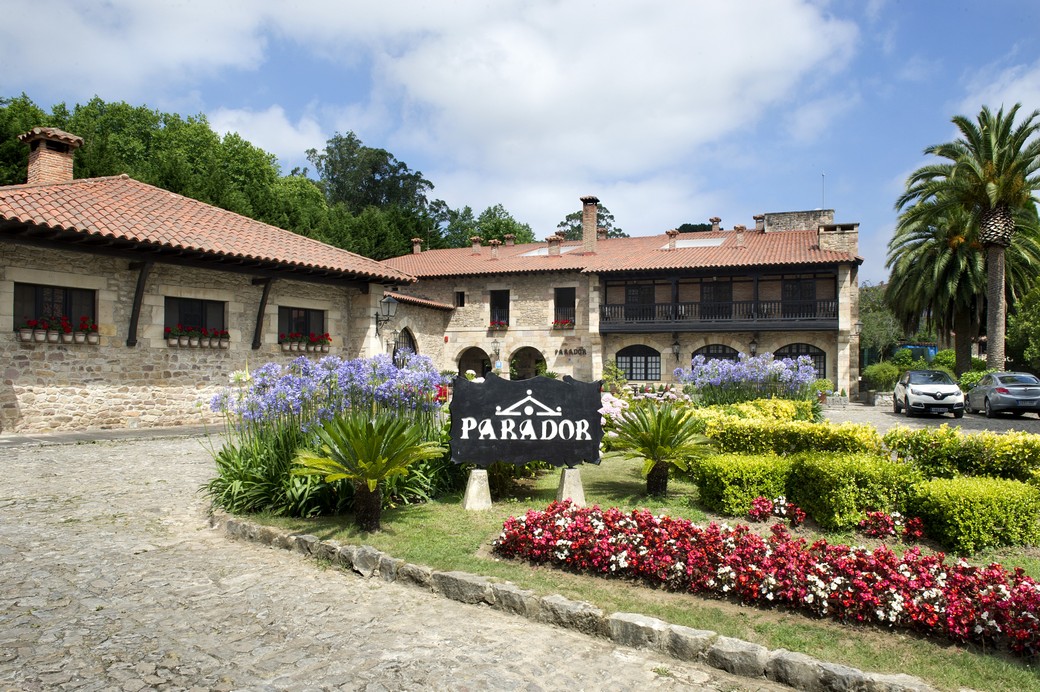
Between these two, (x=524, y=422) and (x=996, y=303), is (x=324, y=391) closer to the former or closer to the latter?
(x=524, y=422)

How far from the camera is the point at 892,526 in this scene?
5750 millimetres

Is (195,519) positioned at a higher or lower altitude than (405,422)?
lower

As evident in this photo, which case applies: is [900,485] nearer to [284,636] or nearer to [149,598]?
[284,636]

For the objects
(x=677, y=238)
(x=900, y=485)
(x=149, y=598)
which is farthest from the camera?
(x=677, y=238)

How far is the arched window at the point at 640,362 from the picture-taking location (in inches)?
1241

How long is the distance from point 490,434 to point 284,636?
3.08m

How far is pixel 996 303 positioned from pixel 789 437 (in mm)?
20051

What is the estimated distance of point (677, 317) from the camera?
30.7 m

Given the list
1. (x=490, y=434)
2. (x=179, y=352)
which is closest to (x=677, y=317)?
(x=179, y=352)

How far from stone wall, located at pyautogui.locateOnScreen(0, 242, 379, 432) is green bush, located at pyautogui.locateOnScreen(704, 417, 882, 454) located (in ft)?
28.7

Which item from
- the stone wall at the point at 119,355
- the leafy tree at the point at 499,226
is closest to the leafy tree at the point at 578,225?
the leafy tree at the point at 499,226

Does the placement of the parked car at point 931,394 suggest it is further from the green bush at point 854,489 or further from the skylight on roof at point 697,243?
the green bush at point 854,489

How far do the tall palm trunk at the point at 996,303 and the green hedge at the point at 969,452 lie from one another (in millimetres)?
19770

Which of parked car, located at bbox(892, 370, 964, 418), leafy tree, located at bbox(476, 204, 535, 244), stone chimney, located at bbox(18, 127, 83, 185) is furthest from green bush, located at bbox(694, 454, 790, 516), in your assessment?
leafy tree, located at bbox(476, 204, 535, 244)
